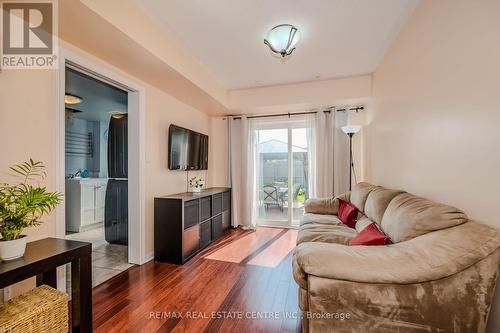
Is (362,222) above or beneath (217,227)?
above

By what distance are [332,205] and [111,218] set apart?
3.35m

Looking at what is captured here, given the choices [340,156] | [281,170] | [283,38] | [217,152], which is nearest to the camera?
[283,38]

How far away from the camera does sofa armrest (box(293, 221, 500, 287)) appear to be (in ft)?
3.48

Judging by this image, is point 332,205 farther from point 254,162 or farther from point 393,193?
point 254,162

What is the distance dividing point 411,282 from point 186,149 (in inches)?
123

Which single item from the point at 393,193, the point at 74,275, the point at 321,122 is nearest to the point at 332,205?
the point at 393,193

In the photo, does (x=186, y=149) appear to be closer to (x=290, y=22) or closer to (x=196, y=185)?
(x=196, y=185)

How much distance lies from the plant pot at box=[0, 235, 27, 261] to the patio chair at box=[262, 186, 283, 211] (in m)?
3.71

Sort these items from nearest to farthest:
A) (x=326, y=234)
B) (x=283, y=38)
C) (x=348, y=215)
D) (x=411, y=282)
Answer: (x=411, y=282) < (x=326, y=234) < (x=283, y=38) < (x=348, y=215)

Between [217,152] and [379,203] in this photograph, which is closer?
[379,203]

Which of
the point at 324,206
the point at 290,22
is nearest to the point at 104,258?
the point at 324,206

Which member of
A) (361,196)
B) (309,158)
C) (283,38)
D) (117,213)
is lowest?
(117,213)

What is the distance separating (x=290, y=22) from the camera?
7.23 feet

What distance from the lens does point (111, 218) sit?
134 inches
